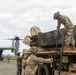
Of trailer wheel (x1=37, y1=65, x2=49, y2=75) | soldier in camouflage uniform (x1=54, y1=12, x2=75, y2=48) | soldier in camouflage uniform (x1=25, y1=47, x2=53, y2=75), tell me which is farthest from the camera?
trailer wheel (x1=37, y1=65, x2=49, y2=75)

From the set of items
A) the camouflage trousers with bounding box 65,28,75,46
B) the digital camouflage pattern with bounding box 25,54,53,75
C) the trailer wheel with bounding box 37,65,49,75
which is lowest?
the trailer wheel with bounding box 37,65,49,75

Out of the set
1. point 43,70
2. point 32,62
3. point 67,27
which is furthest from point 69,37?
point 43,70

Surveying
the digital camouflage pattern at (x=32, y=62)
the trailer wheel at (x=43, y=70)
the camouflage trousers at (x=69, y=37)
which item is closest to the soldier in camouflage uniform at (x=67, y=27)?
the camouflage trousers at (x=69, y=37)

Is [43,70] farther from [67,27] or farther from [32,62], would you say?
[32,62]

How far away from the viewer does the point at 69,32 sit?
31.1 ft

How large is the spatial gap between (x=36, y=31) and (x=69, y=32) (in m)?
4.79

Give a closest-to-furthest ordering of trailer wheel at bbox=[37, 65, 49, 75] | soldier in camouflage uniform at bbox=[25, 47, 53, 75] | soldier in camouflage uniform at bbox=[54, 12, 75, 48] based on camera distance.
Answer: soldier in camouflage uniform at bbox=[25, 47, 53, 75] < soldier in camouflage uniform at bbox=[54, 12, 75, 48] < trailer wheel at bbox=[37, 65, 49, 75]

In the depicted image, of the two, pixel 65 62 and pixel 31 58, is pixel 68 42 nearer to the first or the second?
pixel 65 62

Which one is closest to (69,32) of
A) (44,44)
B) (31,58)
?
(31,58)

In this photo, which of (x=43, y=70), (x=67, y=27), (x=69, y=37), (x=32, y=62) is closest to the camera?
(x=32, y=62)

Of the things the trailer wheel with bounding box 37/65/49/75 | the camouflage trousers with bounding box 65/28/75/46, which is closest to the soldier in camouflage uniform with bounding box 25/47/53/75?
the camouflage trousers with bounding box 65/28/75/46

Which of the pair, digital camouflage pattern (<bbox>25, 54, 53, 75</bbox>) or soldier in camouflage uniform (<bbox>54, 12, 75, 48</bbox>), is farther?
soldier in camouflage uniform (<bbox>54, 12, 75, 48</bbox>)

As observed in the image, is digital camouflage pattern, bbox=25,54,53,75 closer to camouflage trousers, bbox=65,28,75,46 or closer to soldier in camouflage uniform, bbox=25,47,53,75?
soldier in camouflage uniform, bbox=25,47,53,75

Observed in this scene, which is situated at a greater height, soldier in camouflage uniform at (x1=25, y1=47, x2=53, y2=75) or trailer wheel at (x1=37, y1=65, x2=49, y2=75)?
soldier in camouflage uniform at (x1=25, y1=47, x2=53, y2=75)
